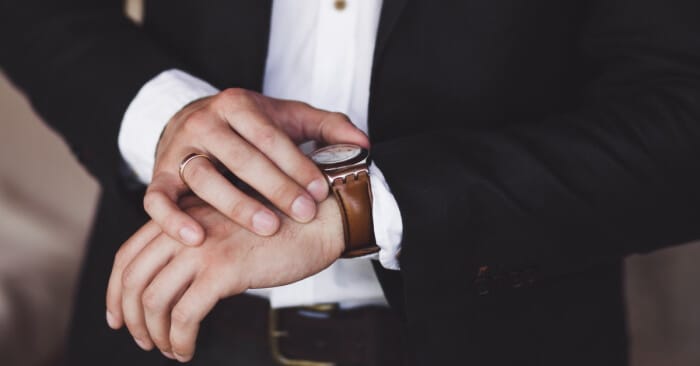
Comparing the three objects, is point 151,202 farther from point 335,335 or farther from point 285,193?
point 335,335

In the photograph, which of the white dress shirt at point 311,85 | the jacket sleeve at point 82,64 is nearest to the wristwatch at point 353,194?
the white dress shirt at point 311,85

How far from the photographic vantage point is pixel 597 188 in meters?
0.77

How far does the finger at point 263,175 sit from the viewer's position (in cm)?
69

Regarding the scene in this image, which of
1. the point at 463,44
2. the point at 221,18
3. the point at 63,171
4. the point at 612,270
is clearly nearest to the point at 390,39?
the point at 463,44

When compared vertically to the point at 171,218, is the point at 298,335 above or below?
below

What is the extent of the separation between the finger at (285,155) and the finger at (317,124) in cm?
7

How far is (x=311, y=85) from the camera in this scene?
0.97 metres

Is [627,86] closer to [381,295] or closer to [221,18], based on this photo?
[381,295]

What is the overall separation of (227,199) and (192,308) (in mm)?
122

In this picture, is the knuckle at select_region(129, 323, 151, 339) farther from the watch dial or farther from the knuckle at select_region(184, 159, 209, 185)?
the watch dial

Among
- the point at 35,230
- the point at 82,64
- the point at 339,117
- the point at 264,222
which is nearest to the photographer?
the point at 264,222

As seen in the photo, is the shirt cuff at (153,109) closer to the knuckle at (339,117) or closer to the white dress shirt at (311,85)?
the white dress shirt at (311,85)

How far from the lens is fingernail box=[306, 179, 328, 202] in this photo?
0.71 meters

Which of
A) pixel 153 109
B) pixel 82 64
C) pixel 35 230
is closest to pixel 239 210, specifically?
pixel 153 109
